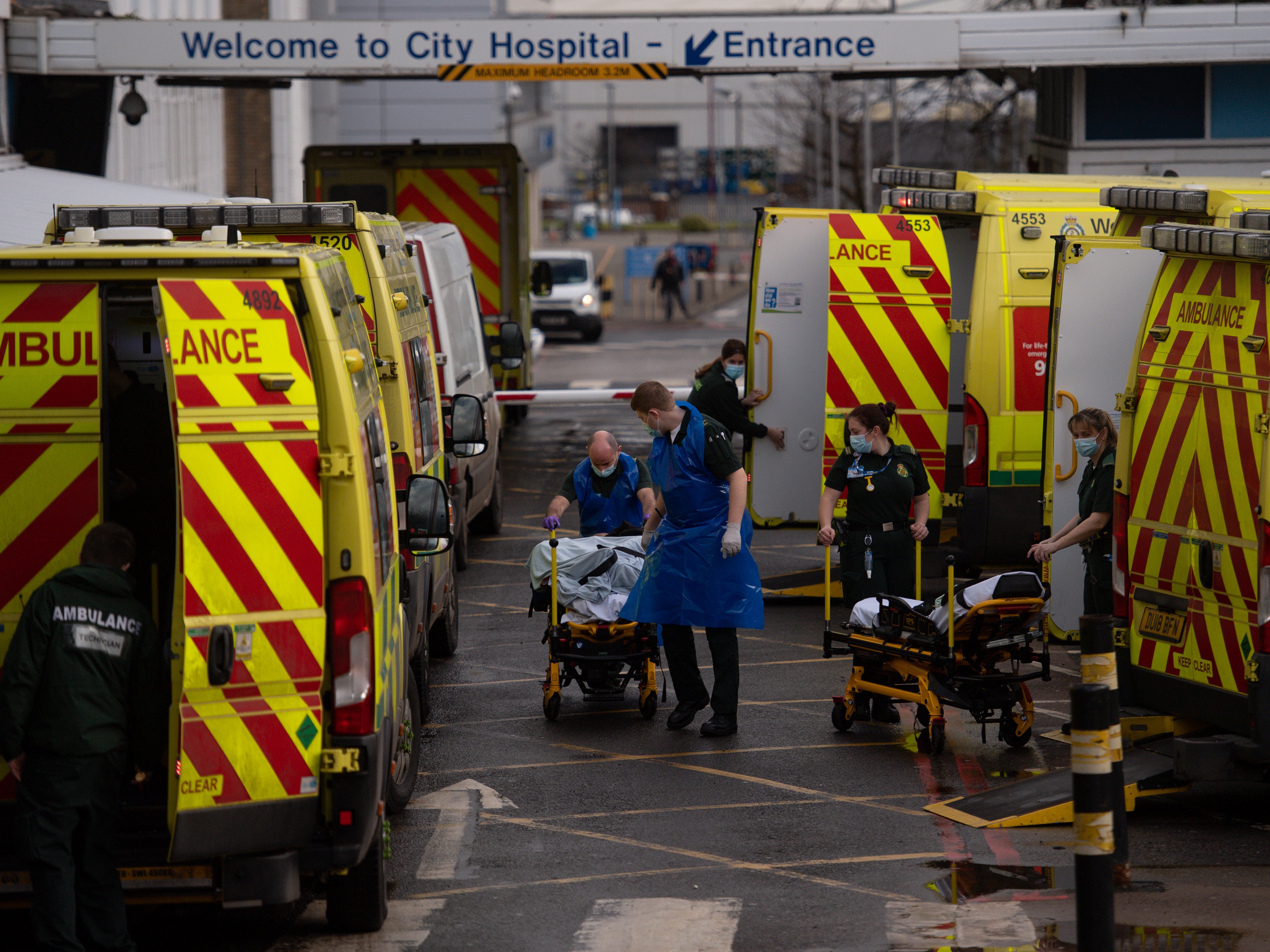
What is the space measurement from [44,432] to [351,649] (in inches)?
52.5

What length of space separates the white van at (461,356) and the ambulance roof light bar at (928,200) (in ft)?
11.8

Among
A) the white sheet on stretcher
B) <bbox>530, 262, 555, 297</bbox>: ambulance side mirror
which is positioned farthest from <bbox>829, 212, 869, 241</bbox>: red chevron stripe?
<bbox>530, 262, 555, 297</bbox>: ambulance side mirror

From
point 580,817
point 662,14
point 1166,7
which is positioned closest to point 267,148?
point 662,14

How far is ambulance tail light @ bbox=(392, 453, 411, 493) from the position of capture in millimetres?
8484

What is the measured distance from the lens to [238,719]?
541 centimetres

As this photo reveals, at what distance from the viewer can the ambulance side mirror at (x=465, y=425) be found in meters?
9.85

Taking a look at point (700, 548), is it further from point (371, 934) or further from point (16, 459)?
point (16, 459)

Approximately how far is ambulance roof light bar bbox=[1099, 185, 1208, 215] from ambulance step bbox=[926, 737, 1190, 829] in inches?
108

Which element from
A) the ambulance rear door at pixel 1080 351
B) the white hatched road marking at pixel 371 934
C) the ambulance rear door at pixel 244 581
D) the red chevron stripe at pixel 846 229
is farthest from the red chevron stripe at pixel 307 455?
the red chevron stripe at pixel 846 229

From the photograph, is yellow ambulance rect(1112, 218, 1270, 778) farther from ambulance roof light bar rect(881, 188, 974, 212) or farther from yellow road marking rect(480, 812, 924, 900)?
ambulance roof light bar rect(881, 188, 974, 212)

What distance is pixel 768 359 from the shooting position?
12461 mm

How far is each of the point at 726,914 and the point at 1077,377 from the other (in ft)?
17.2

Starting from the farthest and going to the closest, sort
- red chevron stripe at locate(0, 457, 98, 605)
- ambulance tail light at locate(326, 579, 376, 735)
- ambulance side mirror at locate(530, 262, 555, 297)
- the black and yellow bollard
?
1. ambulance side mirror at locate(530, 262, 555, 297)
2. red chevron stripe at locate(0, 457, 98, 605)
3. ambulance tail light at locate(326, 579, 376, 735)
4. the black and yellow bollard

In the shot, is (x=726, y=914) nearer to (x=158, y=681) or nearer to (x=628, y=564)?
(x=158, y=681)
